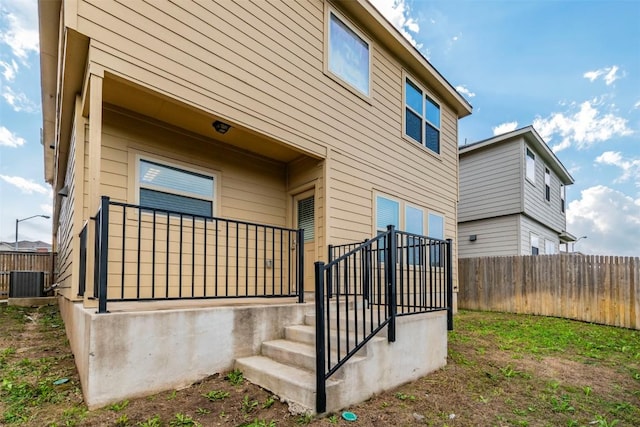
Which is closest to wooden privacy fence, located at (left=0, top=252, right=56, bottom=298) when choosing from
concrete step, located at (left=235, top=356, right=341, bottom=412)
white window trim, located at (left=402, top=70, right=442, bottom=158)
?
concrete step, located at (left=235, top=356, right=341, bottom=412)

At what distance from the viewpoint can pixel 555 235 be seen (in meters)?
15.4

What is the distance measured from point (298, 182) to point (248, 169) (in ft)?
2.82

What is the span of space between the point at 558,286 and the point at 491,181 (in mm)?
4864

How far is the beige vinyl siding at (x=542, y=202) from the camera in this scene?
40.3ft

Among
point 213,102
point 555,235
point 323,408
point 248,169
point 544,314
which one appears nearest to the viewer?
point 323,408

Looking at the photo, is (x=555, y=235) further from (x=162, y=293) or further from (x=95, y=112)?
(x=95, y=112)

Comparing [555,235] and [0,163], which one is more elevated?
[0,163]

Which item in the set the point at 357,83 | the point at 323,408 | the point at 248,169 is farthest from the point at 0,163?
the point at 323,408

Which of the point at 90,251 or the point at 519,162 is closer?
the point at 90,251

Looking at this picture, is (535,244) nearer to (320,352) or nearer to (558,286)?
(558,286)

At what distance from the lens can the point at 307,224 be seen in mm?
5965

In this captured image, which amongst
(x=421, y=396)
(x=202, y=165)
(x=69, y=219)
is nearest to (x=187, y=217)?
(x=202, y=165)

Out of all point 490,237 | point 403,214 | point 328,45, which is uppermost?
point 328,45

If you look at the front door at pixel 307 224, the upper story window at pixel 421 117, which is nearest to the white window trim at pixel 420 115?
the upper story window at pixel 421 117
